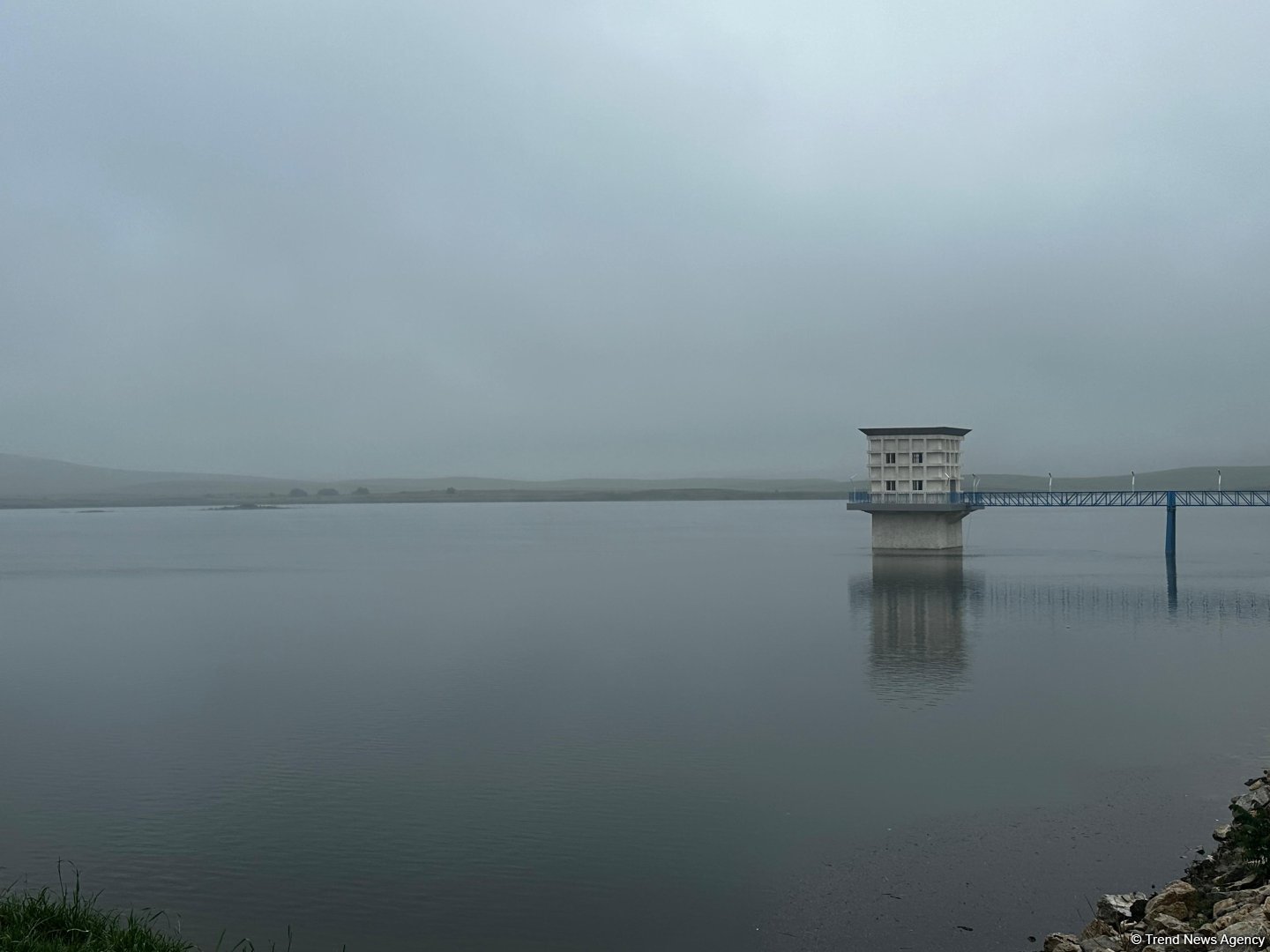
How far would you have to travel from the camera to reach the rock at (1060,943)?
13.6 metres

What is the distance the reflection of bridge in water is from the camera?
3734 cm

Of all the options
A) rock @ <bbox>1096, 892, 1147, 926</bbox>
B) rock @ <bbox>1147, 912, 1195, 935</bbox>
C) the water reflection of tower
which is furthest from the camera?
the water reflection of tower

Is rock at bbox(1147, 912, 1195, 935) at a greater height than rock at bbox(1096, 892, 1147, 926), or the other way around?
rock at bbox(1147, 912, 1195, 935)

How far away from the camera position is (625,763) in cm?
2467

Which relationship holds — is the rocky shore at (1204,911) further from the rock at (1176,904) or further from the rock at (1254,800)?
the rock at (1254,800)

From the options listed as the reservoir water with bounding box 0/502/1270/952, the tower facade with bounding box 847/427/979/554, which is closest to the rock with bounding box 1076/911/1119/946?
the reservoir water with bounding box 0/502/1270/952

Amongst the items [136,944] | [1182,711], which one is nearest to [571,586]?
[1182,711]

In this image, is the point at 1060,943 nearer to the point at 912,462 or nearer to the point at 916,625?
the point at 916,625

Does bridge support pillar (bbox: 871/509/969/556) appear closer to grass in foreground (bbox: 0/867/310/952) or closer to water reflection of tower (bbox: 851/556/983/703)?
water reflection of tower (bbox: 851/556/983/703)

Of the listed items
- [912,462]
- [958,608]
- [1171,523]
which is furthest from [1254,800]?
[1171,523]

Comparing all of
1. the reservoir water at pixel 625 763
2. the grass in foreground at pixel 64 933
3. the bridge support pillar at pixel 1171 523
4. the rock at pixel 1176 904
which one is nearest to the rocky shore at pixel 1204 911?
the rock at pixel 1176 904

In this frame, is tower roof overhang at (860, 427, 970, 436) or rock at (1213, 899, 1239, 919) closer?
rock at (1213, 899, 1239, 919)

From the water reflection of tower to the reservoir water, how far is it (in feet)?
1.22

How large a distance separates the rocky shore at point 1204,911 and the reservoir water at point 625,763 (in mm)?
1142
